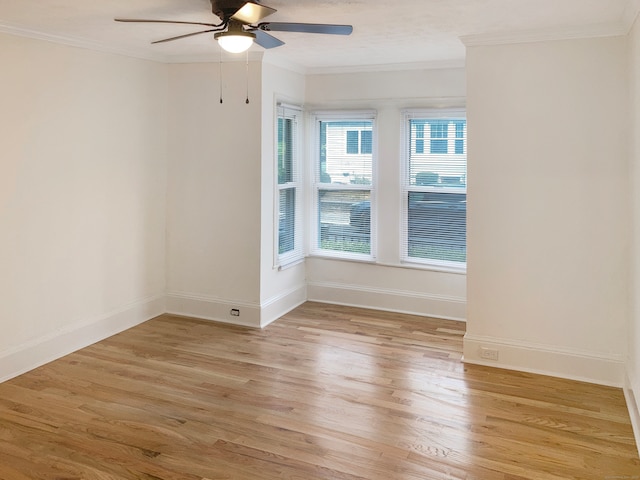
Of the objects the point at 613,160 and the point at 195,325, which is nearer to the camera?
the point at 613,160

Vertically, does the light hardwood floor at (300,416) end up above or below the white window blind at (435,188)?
below

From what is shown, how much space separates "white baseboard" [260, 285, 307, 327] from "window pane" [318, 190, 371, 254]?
59 centimetres

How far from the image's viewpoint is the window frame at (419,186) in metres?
5.12

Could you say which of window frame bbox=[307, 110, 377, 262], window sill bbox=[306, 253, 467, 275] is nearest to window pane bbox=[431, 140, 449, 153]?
window frame bbox=[307, 110, 377, 262]

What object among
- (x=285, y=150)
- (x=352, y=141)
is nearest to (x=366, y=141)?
(x=352, y=141)

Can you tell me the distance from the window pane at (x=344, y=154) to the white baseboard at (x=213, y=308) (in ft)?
5.62

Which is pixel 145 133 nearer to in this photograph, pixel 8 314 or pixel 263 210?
pixel 263 210

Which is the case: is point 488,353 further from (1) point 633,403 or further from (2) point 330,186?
(2) point 330,186

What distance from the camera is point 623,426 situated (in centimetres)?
310

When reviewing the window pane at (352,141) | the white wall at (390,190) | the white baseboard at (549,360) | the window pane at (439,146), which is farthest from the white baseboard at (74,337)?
the window pane at (439,146)

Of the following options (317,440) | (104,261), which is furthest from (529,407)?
(104,261)

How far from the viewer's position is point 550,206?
3762 millimetres

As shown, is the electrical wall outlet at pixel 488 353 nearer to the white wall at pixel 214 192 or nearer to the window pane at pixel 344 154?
the white wall at pixel 214 192

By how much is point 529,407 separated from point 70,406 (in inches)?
Result: 117
